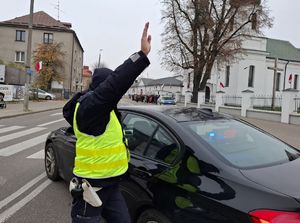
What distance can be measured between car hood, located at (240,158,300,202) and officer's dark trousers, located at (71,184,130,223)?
1053 mm

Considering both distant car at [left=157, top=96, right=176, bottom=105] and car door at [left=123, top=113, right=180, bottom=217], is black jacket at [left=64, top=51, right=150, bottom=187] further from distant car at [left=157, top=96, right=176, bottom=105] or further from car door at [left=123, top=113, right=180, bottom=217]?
distant car at [left=157, top=96, right=176, bottom=105]

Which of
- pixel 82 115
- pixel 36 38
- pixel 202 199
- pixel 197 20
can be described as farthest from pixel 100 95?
pixel 36 38

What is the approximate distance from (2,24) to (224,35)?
108 feet

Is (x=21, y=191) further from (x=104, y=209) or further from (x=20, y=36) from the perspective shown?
(x=20, y=36)

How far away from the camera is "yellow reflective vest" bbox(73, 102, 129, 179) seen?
8.75ft

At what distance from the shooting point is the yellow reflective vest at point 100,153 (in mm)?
2666

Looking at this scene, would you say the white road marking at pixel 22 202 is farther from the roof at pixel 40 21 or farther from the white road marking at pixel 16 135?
the roof at pixel 40 21

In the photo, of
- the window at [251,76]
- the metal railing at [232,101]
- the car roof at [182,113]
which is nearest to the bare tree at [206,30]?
the metal railing at [232,101]

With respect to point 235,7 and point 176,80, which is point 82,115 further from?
point 176,80

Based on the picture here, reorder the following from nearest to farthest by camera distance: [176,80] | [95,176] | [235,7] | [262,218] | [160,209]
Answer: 1. [262,218]
2. [95,176]
3. [160,209]
4. [235,7]
5. [176,80]

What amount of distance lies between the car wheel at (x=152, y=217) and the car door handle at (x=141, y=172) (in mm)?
327

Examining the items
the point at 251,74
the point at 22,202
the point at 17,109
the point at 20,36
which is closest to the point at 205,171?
the point at 22,202

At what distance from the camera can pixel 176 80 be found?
4028 inches

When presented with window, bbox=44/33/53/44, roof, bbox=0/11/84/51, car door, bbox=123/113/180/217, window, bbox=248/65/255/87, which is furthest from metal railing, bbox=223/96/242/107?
window, bbox=44/33/53/44
